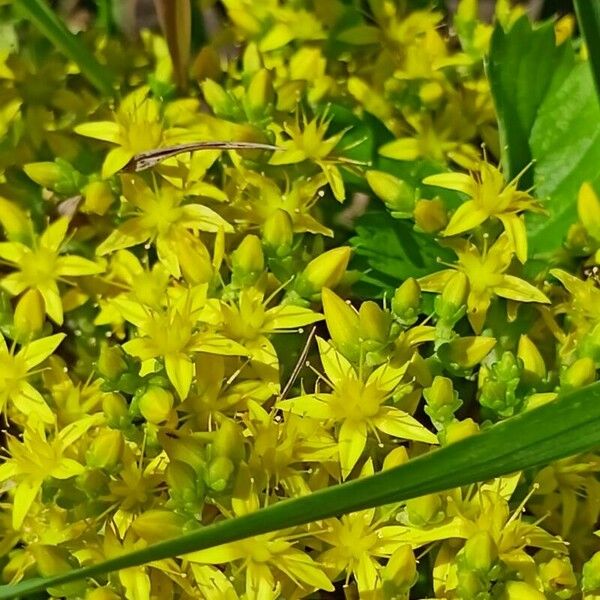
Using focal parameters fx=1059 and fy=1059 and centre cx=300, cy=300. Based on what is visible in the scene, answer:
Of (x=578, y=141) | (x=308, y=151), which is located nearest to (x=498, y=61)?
(x=578, y=141)

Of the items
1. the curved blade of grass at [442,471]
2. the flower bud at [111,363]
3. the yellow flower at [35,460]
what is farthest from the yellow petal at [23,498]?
the curved blade of grass at [442,471]

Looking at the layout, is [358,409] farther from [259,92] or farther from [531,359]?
[259,92]

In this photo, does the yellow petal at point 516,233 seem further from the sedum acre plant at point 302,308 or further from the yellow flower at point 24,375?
the yellow flower at point 24,375

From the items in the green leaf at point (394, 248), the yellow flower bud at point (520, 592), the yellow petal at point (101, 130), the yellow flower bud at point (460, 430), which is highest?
the yellow petal at point (101, 130)

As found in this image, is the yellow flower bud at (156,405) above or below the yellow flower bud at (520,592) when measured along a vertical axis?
above

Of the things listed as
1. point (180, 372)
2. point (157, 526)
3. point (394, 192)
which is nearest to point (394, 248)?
point (394, 192)

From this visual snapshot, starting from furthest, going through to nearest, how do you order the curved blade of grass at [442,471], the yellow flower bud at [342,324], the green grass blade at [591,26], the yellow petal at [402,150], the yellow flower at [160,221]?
the yellow petal at [402,150] → the yellow flower at [160,221] → the yellow flower bud at [342,324] → the green grass blade at [591,26] → the curved blade of grass at [442,471]

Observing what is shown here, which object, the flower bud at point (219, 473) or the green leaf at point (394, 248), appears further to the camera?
the green leaf at point (394, 248)
